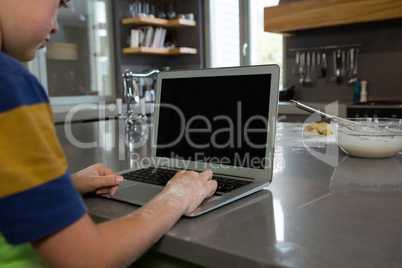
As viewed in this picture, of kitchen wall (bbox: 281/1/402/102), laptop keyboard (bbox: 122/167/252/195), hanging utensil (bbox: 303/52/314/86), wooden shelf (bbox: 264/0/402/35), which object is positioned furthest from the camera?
hanging utensil (bbox: 303/52/314/86)

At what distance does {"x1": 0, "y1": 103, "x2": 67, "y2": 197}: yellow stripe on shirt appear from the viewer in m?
0.45

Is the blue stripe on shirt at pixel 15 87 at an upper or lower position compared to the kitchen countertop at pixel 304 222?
upper

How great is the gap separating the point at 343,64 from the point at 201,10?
1.74m

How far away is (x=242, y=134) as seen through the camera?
875 millimetres

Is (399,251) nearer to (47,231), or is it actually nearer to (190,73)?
(47,231)

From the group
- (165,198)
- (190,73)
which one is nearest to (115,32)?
(190,73)

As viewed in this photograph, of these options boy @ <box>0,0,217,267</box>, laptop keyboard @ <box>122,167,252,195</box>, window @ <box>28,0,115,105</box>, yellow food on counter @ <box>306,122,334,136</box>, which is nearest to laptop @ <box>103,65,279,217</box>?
laptop keyboard @ <box>122,167,252,195</box>

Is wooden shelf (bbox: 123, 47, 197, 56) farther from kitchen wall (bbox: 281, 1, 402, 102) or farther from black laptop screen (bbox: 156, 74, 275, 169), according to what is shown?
black laptop screen (bbox: 156, 74, 275, 169)

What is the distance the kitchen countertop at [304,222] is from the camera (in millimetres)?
513

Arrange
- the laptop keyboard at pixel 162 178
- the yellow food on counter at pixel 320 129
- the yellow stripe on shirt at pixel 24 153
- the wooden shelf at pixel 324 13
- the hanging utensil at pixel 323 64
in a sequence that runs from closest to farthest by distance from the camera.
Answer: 1. the yellow stripe on shirt at pixel 24 153
2. the laptop keyboard at pixel 162 178
3. the yellow food on counter at pixel 320 129
4. the wooden shelf at pixel 324 13
5. the hanging utensil at pixel 323 64

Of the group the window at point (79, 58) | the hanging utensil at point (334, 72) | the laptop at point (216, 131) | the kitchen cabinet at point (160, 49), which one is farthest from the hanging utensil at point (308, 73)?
the laptop at point (216, 131)

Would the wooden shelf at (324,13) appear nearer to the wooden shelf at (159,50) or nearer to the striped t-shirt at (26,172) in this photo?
the wooden shelf at (159,50)

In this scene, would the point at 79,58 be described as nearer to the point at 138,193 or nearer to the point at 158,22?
Result: the point at 158,22

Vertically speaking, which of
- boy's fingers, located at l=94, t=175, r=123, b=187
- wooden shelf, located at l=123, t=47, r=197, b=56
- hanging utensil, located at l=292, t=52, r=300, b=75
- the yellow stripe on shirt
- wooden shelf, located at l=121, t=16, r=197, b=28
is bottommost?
boy's fingers, located at l=94, t=175, r=123, b=187
